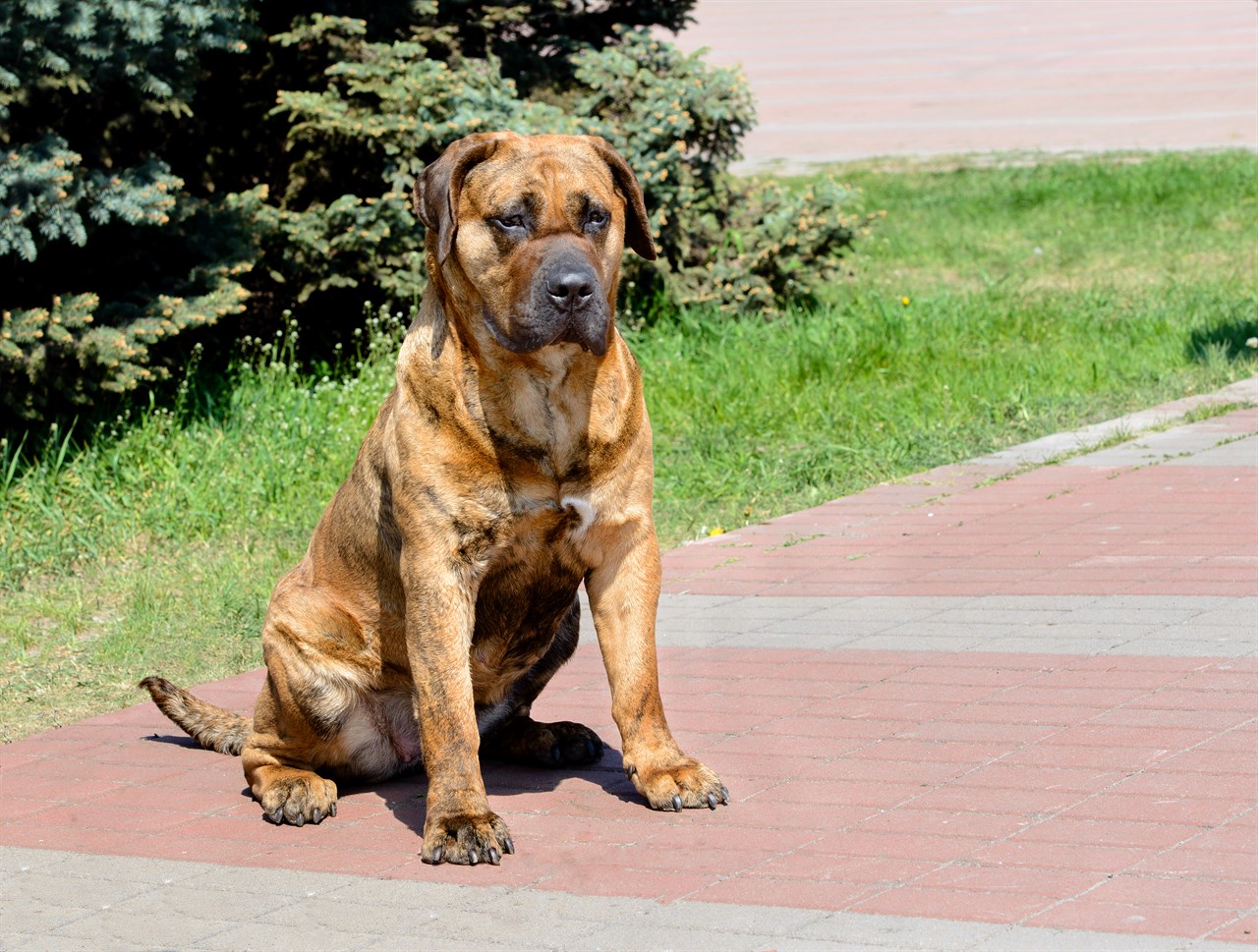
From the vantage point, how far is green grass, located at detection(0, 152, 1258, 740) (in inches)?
271

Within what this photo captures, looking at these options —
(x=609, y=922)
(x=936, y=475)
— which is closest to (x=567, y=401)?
(x=609, y=922)

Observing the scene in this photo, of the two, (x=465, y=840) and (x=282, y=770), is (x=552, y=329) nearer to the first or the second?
(x=465, y=840)

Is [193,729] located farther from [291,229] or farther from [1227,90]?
[1227,90]

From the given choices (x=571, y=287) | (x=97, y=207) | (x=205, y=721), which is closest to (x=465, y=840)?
(x=571, y=287)

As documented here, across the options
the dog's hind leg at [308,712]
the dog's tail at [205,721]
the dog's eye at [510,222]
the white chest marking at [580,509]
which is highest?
the dog's eye at [510,222]

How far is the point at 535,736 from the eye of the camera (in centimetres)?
499

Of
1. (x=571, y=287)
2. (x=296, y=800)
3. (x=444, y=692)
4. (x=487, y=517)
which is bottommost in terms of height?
(x=296, y=800)

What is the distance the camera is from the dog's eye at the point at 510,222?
4.23m

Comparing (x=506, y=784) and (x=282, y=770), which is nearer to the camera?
(x=282, y=770)

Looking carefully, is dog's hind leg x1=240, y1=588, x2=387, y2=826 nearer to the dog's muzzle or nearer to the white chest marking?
the white chest marking

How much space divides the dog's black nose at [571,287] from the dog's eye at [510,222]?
7.7 inches

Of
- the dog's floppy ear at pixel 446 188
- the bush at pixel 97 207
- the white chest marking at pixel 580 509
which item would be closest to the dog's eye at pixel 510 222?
the dog's floppy ear at pixel 446 188

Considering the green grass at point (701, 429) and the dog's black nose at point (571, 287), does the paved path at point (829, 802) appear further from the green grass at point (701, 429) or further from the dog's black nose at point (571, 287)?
the dog's black nose at point (571, 287)

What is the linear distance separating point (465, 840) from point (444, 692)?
0.38 m
